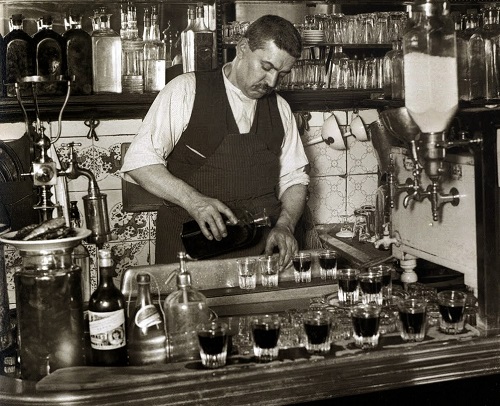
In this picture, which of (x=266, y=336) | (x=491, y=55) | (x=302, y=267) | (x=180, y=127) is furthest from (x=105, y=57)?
(x=266, y=336)

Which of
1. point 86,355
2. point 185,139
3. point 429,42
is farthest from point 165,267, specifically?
point 429,42

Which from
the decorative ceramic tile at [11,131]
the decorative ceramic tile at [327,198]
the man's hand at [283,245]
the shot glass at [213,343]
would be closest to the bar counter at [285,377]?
the shot glass at [213,343]

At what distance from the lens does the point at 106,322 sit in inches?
65.5

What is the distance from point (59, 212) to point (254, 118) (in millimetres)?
1301

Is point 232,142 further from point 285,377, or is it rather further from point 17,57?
point 285,377

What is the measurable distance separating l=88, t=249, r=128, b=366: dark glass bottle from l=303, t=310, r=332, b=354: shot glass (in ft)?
1.44

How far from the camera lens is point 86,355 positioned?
1.71 m

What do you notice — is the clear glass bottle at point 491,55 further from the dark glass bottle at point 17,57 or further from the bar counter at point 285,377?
the dark glass bottle at point 17,57

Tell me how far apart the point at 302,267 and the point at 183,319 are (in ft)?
2.26

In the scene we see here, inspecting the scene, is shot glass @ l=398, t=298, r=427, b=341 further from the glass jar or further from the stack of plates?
the stack of plates

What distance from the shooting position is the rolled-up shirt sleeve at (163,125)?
2924 millimetres

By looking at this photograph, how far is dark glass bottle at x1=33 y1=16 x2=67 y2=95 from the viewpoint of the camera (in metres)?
3.28

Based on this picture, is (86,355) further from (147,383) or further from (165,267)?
(165,267)

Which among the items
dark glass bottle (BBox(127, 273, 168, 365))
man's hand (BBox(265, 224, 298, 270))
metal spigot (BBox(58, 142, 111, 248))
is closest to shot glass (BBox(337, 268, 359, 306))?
man's hand (BBox(265, 224, 298, 270))
